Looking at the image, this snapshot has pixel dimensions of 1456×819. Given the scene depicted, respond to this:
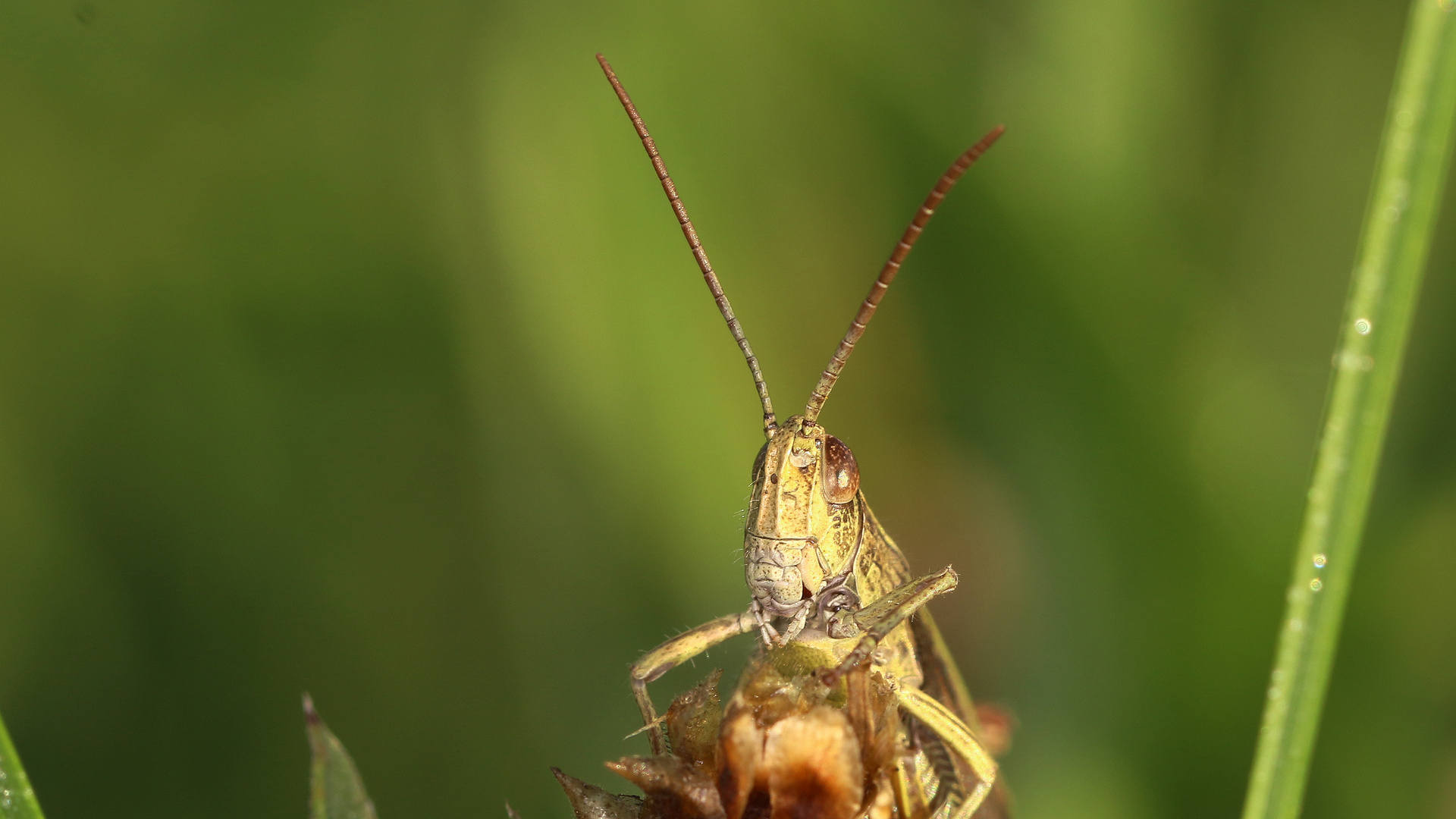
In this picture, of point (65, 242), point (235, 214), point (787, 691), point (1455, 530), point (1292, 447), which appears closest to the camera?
point (787, 691)

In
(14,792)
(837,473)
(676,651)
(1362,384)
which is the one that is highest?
(1362,384)

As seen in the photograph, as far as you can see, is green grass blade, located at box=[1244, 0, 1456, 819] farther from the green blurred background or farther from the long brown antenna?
the green blurred background

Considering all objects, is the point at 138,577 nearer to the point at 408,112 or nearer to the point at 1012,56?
the point at 408,112

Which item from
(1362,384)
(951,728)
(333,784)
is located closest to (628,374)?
(951,728)

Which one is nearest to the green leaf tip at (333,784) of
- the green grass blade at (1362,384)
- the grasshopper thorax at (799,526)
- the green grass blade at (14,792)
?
the green grass blade at (14,792)

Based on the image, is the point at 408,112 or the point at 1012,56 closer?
the point at 1012,56

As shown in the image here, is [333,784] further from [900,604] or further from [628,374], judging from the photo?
[628,374]

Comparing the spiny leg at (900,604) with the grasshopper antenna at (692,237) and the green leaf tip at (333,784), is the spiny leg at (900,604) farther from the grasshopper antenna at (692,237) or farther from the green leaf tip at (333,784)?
the green leaf tip at (333,784)

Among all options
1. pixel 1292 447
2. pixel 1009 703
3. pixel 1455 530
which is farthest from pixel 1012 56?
pixel 1009 703
